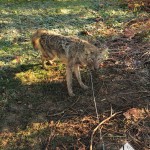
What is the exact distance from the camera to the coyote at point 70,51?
725 centimetres

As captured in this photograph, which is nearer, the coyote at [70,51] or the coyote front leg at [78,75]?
the coyote at [70,51]

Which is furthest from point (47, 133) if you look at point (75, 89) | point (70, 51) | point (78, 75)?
point (70, 51)

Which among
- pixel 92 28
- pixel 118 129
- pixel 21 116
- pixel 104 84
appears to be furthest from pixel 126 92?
pixel 92 28

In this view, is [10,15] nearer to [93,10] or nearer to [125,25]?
[93,10]

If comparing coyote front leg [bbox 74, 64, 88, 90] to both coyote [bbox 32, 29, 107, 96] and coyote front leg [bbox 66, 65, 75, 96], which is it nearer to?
coyote [bbox 32, 29, 107, 96]

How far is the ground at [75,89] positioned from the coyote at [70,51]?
1.75 ft

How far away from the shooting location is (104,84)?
8250 mm

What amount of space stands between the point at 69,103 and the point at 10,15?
4628 mm

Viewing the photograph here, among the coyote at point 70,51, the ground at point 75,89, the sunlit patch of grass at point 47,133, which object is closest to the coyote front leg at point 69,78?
the coyote at point 70,51

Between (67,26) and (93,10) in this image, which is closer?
(67,26)

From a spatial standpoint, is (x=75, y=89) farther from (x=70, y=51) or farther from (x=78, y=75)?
(x=70, y=51)

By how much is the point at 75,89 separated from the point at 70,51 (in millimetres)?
1044

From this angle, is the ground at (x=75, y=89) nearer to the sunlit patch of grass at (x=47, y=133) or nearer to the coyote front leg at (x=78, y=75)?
the sunlit patch of grass at (x=47, y=133)

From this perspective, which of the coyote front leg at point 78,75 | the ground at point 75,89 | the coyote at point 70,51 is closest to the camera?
the ground at point 75,89
